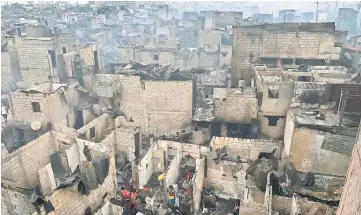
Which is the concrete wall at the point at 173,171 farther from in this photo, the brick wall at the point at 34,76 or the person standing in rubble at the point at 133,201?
the brick wall at the point at 34,76

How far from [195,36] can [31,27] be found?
2636cm

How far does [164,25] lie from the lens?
47125 millimetres

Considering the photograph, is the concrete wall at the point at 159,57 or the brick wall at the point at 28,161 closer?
the brick wall at the point at 28,161

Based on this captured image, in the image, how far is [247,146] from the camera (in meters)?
15.5

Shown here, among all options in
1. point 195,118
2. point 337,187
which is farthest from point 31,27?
point 337,187

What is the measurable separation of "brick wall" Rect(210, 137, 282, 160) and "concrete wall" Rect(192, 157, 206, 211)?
63.0 inches

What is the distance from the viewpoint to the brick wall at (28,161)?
13219 millimetres

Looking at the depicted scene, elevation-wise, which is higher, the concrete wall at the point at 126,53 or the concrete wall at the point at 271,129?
the concrete wall at the point at 126,53

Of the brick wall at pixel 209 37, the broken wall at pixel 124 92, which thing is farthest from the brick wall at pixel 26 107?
the brick wall at pixel 209 37

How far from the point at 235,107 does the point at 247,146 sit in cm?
306

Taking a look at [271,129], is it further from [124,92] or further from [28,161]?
[28,161]

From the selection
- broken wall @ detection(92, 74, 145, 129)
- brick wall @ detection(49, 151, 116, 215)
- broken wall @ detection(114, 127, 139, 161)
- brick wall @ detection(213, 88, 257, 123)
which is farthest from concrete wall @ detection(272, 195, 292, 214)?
broken wall @ detection(92, 74, 145, 129)

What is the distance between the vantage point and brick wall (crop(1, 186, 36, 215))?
1041 cm

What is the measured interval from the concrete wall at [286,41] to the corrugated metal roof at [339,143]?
11.1 m
